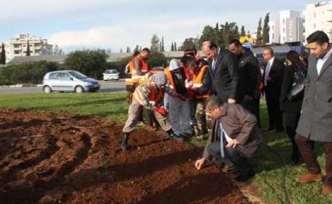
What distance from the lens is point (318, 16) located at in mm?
94375

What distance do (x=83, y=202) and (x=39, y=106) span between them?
10840 millimetres

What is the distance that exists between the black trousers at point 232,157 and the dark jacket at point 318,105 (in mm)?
897

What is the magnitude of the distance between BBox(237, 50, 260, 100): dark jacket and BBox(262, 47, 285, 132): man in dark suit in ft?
4.45

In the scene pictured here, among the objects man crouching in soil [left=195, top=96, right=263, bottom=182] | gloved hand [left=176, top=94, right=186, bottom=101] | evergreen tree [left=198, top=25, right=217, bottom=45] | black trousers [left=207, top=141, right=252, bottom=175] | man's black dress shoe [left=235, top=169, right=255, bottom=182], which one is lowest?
man's black dress shoe [left=235, top=169, right=255, bottom=182]

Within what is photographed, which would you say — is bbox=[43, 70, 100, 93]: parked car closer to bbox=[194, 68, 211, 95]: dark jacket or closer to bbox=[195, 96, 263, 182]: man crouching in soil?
bbox=[194, 68, 211, 95]: dark jacket

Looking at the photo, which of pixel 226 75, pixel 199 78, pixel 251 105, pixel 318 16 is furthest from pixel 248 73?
pixel 318 16

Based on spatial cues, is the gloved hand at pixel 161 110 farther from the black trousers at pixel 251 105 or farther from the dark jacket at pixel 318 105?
the dark jacket at pixel 318 105

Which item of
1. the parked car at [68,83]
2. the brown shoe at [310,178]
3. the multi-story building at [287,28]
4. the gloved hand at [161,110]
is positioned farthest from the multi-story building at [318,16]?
the brown shoe at [310,178]

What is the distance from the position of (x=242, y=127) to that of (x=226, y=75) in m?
1.83

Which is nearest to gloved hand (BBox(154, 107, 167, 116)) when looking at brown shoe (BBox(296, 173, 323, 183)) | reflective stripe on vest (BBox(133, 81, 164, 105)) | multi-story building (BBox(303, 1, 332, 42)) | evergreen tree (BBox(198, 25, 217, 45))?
reflective stripe on vest (BBox(133, 81, 164, 105))

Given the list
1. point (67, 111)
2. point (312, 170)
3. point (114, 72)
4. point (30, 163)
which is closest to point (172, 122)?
point (30, 163)

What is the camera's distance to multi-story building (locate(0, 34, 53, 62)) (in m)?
157

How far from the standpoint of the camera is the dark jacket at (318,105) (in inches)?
213

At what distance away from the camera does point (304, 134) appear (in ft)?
18.9
